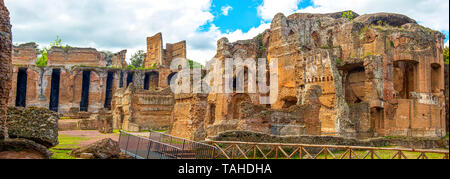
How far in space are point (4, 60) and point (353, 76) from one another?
82.6 feet

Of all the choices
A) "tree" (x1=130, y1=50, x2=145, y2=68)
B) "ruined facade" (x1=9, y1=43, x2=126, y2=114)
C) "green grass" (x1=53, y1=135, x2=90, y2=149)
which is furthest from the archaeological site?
"tree" (x1=130, y1=50, x2=145, y2=68)

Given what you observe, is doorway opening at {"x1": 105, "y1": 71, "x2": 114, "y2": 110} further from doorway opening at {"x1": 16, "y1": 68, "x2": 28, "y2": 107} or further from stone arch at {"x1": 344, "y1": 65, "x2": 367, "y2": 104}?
stone arch at {"x1": 344, "y1": 65, "x2": 367, "y2": 104}

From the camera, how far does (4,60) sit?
6.91 m

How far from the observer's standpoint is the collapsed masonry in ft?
129

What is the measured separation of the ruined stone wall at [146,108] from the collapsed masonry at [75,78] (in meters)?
12.7

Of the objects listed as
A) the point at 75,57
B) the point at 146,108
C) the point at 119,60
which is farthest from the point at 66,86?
the point at 146,108

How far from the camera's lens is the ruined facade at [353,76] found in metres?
22.8

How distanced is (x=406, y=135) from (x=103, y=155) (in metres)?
21.2

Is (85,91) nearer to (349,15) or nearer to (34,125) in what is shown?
(349,15)

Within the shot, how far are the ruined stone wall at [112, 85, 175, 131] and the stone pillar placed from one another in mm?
17082

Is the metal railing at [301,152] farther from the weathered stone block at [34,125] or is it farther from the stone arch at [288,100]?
the stone arch at [288,100]
